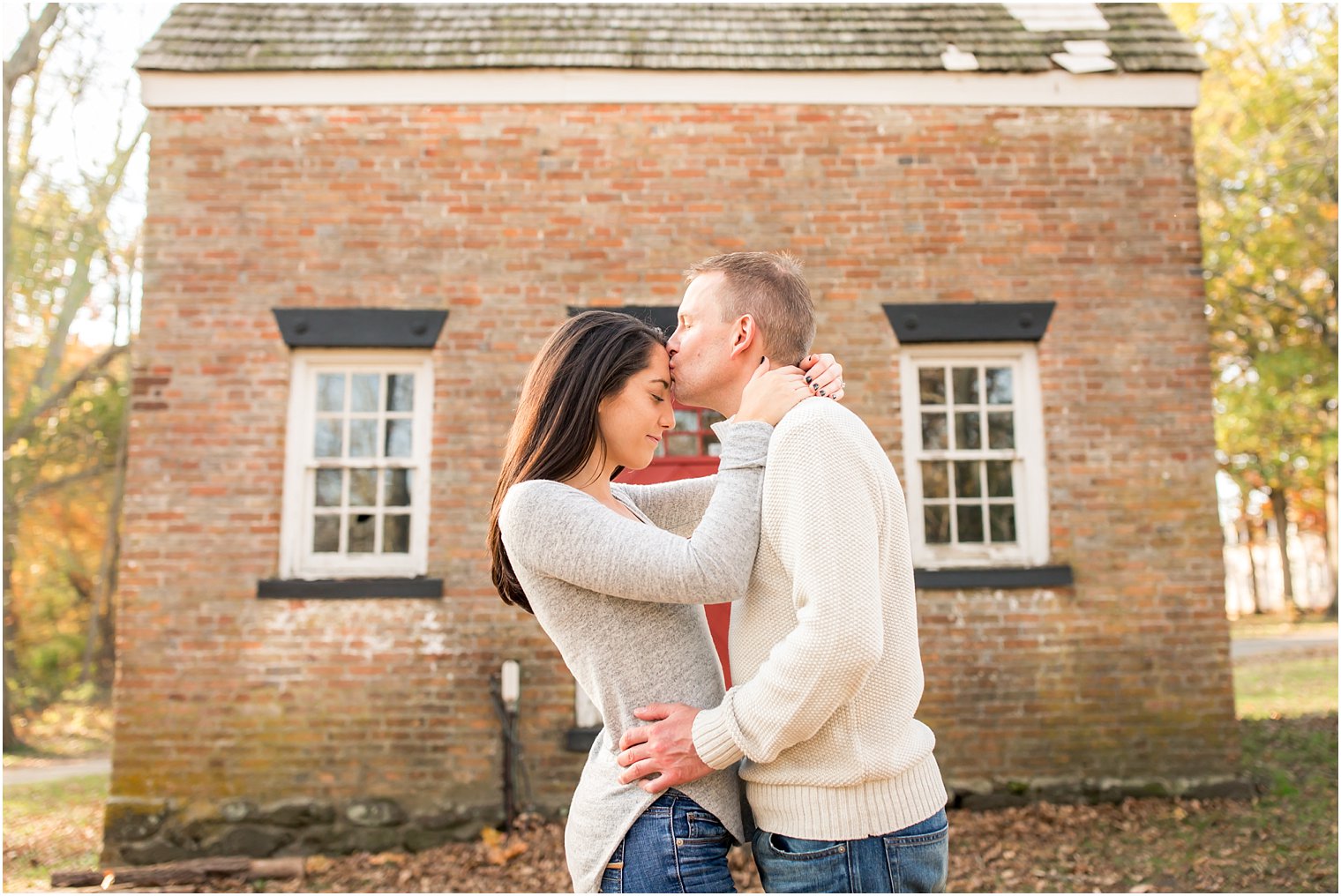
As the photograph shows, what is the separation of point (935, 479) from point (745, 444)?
16.8 feet

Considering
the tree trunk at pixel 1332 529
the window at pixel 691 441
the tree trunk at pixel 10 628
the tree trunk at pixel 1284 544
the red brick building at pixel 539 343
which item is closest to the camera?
the red brick building at pixel 539 343

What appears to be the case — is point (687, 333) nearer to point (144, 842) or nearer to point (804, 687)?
point (804, 687)

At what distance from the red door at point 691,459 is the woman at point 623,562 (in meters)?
4.12

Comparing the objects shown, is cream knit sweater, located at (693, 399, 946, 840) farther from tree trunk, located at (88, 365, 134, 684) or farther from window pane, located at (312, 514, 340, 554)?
tree trunk, located at (88, 365, 134, 684)

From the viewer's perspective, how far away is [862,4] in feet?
23.0

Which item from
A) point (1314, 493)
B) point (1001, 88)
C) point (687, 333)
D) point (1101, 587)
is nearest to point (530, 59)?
point (1001, 88)

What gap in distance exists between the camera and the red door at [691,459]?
6.14 m

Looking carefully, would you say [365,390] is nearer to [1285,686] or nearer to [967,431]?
[967,431]

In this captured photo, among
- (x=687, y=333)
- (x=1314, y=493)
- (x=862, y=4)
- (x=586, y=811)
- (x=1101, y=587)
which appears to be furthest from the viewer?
(x=1314, y=493)

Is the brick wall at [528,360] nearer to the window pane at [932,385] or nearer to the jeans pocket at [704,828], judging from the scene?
the window pane at [932,385]

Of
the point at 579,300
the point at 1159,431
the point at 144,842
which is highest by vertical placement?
the point at 579,300

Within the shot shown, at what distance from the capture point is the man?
1594 mm

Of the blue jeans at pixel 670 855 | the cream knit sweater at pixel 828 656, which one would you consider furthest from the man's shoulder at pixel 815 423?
the blue jeans at pixel 670 855

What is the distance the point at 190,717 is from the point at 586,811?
5.42 m
